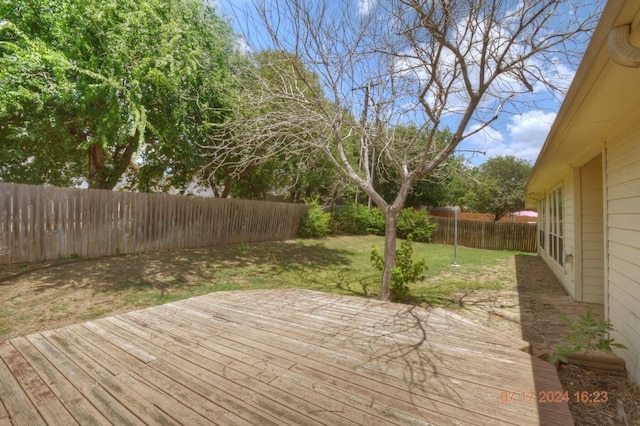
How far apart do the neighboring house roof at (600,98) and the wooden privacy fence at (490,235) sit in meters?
10.3

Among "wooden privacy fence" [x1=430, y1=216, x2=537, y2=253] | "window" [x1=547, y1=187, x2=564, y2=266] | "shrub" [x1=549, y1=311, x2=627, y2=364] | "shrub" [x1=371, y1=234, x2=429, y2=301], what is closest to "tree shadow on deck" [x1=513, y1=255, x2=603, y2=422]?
"shrub" [x1=549, y1=311, x2=627, y2=364]

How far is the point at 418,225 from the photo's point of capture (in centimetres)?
1463

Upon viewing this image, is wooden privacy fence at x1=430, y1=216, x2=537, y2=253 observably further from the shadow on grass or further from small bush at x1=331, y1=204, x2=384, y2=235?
the shadow on grass

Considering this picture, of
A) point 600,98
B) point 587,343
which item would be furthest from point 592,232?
point 600,98

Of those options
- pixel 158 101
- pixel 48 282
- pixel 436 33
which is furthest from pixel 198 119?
pixel 436 33

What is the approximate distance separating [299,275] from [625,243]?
209 inches

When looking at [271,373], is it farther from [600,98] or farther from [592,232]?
[592,232]

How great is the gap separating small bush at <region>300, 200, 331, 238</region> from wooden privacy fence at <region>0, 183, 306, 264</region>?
9.69 feet

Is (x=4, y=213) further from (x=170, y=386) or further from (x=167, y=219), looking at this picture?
(x=170, y=386)

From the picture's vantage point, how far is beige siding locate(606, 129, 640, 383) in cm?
264

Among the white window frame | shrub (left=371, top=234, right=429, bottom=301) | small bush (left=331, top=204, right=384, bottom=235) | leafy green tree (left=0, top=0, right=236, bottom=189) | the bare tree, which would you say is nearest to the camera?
the bare tree

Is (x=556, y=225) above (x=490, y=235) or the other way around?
above

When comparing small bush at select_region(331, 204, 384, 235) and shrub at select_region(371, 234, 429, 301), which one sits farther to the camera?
small bush at select_region(331, 204, 384, 235)

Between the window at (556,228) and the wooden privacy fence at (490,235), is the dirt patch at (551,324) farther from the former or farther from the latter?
the wooden privacy fence at (490,235)
